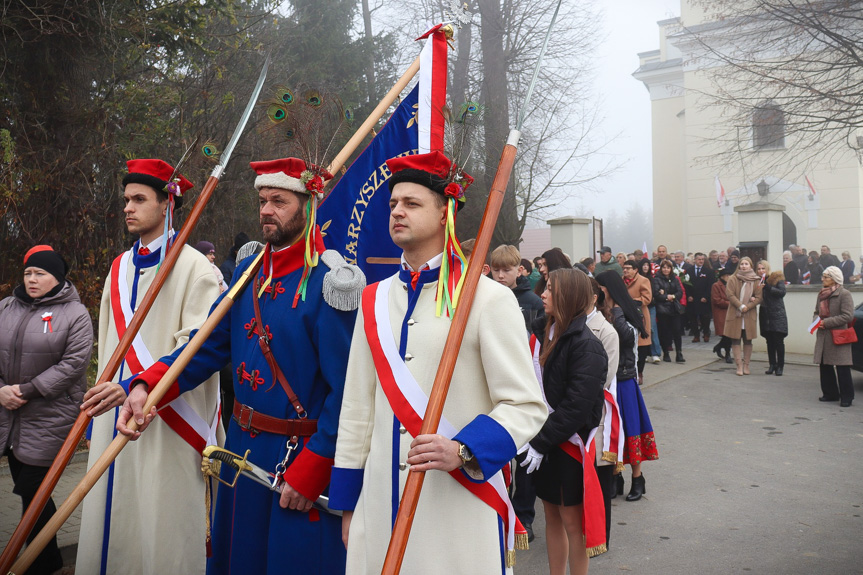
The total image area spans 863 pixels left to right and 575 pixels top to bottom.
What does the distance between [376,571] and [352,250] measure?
198 centimetres

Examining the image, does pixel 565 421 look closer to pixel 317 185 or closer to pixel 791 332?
pixel 317 185

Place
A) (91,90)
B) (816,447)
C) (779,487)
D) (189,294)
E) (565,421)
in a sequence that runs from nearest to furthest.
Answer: (189,294) → (565,421) → (779,487) → (816,447) → (91,90)

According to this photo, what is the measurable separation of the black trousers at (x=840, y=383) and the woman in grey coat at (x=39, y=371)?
9.48 m

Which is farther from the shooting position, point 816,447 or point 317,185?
point 816,447

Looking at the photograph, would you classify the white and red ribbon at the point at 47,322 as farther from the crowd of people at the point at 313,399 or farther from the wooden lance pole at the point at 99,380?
the wooden lance pole at the point at 99,380

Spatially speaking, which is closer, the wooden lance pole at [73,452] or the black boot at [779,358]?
the wooden lance pole at [73,452]

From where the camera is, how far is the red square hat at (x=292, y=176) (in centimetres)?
333

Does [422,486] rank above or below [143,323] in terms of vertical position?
below

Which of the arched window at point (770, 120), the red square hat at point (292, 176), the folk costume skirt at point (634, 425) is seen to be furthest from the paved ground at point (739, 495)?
the arched window at point (770, 120)

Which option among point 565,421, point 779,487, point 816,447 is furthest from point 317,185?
point 816,447

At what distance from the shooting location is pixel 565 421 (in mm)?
4289

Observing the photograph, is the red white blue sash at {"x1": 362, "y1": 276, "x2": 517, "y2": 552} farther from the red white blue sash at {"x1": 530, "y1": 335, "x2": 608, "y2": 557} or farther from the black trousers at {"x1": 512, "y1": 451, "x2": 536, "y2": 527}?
the black trousers at {"x1": 512, "y1": 451, "x2": 536, "y2": 527}

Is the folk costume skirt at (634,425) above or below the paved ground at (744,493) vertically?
above

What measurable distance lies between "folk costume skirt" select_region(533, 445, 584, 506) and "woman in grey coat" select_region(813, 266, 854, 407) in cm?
728
